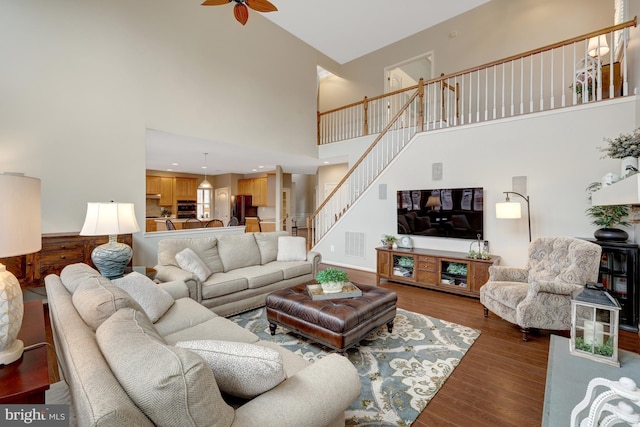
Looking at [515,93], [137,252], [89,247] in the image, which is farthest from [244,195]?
[515,93]

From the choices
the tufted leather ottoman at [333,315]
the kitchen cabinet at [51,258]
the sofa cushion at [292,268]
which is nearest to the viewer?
the tufted leather ottoman at [333,315]

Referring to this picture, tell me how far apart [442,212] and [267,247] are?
3041mm

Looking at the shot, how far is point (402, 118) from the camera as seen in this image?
6.13m

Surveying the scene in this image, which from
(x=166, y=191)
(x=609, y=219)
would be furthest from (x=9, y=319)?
(x=166, y=191)

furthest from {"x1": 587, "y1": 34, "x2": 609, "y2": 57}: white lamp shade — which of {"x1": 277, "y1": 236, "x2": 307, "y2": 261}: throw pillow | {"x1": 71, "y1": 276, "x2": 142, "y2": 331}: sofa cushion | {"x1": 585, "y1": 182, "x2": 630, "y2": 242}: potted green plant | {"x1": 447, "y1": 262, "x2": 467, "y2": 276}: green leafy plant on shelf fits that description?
{"x1": 71, "y1": 276, "x2": 142, "y2": 331}: sofa cushion

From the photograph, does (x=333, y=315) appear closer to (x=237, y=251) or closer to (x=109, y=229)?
(x=237, y=251)

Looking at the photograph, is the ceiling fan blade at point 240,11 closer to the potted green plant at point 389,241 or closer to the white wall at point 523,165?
the white wall at point 523,165

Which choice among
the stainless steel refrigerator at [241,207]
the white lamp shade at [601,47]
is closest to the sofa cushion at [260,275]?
the white lamp shade at [601,47]

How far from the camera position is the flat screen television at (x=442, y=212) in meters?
4.57

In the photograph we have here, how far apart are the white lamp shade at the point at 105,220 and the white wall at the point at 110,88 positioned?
1.38 meters

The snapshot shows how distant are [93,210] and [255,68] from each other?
4410 millimetres

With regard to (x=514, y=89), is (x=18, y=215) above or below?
below

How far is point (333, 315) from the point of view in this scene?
242 cm

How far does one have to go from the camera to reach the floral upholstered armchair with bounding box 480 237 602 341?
2754 millimetres
